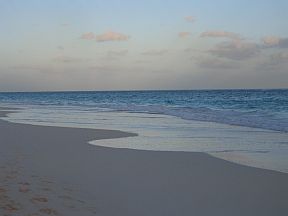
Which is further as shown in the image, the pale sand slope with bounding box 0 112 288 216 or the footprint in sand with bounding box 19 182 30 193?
the footprint in sand with bounding box 19 182 30 193

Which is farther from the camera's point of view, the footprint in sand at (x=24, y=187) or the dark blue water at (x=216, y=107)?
the dark blue water at (x=216, y=107)

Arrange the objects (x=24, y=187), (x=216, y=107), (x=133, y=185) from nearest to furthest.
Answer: (x=24, y=187) < (x=133, y=185) < (x=216, y=107)

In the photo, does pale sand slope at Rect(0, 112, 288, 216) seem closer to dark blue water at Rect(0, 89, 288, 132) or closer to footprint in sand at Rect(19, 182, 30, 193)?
footprint in sand at Rect(19, 182, 30, 193)

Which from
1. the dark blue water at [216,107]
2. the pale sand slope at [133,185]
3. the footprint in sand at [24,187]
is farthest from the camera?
the dark blue water at [216,107]

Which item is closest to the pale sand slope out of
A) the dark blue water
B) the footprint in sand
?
the footprint in sand

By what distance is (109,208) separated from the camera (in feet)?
20.5

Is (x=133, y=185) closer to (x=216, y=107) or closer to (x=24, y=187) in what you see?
(x=24, y=187)

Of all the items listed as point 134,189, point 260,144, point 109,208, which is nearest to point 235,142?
point 260,144

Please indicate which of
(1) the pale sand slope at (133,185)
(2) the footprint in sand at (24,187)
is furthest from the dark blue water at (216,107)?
(2) the footprint in sand at (24,187)

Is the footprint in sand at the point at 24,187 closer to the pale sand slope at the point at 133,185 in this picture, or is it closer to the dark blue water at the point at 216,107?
the pale sand slope at the point at 133,185

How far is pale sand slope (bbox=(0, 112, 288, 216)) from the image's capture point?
620 cm

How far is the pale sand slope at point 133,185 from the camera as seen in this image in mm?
6203

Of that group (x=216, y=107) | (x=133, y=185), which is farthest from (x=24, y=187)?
(x=216, y=107)

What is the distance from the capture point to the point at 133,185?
760 centimetres
